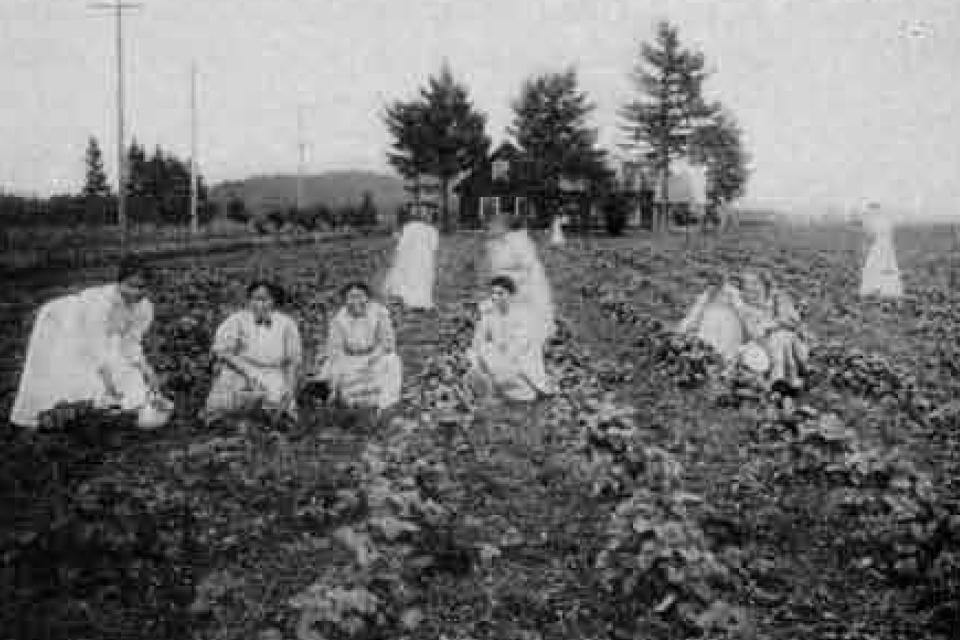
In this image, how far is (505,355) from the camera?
26.8ft

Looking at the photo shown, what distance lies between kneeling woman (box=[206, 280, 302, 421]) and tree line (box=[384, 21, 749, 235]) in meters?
34.0

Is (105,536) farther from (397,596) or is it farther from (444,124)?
(444,124)

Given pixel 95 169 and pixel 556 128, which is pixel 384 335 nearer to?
pixel 556 128

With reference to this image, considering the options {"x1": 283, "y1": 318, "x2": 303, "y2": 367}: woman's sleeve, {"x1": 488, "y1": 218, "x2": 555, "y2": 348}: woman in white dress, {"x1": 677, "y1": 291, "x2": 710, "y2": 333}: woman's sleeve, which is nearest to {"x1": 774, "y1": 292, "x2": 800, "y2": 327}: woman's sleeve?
{"x1": 677, "y1": 291, "x2": 710, "y2": 333}: woman's sleeve

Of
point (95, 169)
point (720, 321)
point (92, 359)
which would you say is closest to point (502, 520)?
point (92, 359)

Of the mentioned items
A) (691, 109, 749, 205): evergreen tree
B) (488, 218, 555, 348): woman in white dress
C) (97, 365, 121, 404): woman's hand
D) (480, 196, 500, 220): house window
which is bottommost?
(97, 365, 121, 404): woman's hand

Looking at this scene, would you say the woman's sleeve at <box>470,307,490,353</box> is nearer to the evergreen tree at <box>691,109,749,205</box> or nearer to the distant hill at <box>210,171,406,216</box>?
the evergreen tree at <box>691,109,749,205</box>

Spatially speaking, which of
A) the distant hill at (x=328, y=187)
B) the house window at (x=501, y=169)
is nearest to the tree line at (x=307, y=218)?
the house window at (x=501, y=169)

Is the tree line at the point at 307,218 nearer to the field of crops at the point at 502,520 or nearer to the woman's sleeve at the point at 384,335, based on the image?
the woman's sleeve at the point at 384,335

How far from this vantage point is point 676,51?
4197cm

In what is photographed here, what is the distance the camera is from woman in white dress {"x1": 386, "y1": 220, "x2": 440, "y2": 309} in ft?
44.9

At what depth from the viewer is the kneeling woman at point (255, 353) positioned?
680 centimetres

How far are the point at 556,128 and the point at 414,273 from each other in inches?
1222

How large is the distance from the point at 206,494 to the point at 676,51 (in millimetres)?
40426
